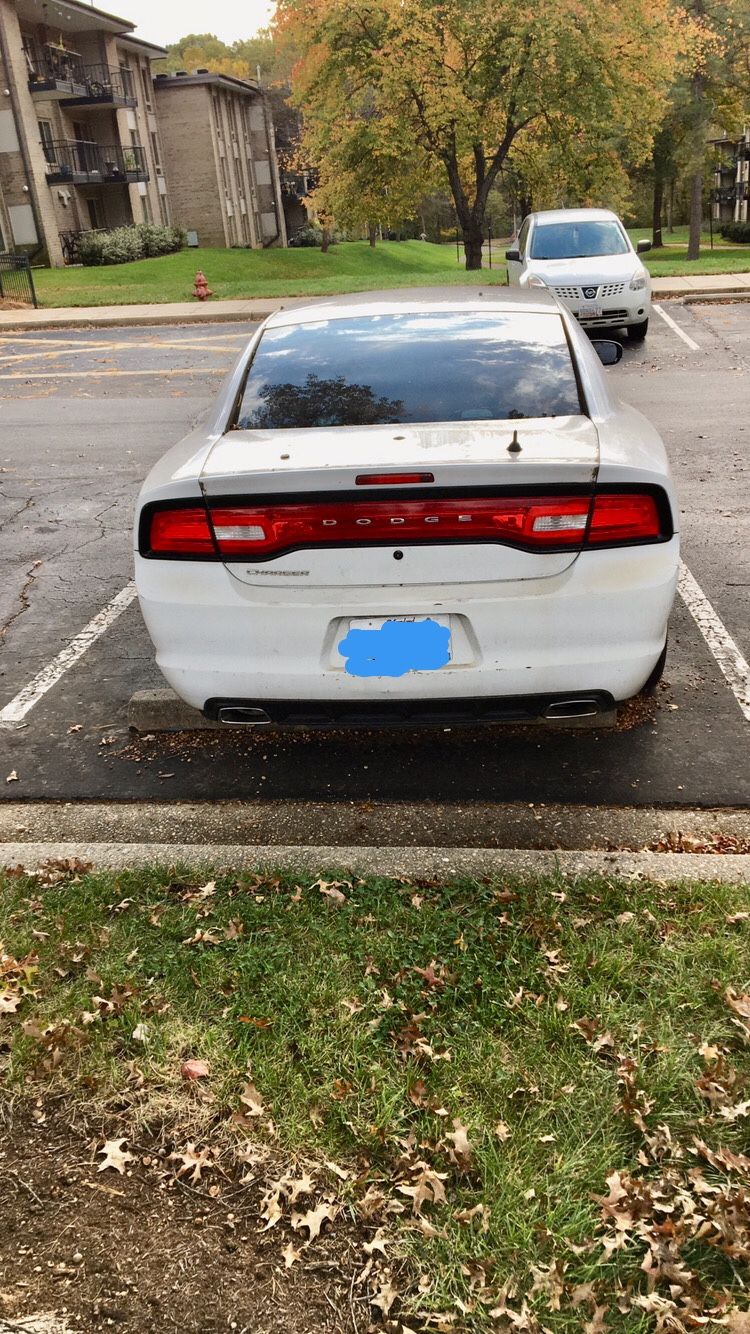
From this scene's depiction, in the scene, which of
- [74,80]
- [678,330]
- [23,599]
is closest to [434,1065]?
[23,599]

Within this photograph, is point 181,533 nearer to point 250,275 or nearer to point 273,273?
point 250,275

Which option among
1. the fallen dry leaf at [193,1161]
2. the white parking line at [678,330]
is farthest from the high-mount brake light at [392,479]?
the white parking line at [678,330]

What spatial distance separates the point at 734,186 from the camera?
7256cm

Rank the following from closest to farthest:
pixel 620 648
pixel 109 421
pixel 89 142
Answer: pixel 620 648
pixel 109 421
pixel 89 142

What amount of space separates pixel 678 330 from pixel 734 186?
2654 inches

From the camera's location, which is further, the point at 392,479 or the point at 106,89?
the point at 106,89

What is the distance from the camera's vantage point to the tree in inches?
1053

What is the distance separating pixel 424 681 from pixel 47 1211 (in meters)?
1.80

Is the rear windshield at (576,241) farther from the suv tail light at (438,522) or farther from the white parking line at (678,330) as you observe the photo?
the suv tail light at (438,522)

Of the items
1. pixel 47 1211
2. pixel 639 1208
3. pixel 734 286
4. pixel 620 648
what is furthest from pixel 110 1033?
pixel 734 286

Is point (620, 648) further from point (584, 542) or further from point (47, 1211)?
point (47, 1211)

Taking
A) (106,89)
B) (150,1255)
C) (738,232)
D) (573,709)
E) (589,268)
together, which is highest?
(106,89)

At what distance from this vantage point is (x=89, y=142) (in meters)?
43.9

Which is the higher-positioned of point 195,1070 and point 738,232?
point 195,1070
